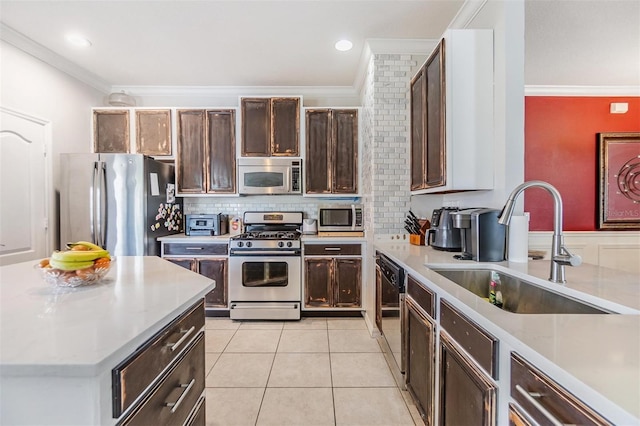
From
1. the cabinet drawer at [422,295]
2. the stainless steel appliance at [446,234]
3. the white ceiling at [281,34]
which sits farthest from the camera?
the white ceiling at [281,34]

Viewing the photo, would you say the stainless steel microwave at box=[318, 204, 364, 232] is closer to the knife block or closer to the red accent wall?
the knife block

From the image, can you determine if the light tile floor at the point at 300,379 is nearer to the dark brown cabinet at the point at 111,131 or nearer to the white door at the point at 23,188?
the white door at the point at 23,188

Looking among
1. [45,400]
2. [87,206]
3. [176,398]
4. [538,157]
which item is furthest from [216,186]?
[538,157]

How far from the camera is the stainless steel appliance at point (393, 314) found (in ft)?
6.42

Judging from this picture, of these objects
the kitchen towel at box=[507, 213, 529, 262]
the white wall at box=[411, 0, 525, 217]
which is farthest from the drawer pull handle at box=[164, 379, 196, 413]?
the white wall at box=[411, 0, 525, 217]

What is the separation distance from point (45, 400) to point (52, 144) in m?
3.45

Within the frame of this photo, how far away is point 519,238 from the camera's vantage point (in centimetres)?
179

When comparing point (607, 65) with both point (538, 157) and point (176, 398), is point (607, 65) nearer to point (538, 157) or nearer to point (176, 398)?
point (538, 157)

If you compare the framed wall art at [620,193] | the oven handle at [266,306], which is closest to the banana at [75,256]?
the oven handle at [266,306]

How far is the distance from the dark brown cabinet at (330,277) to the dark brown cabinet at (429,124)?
1161 millimetres

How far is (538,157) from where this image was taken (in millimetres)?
3689

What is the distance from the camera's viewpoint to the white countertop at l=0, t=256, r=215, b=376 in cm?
65

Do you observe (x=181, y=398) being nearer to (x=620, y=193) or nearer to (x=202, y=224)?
(x=202, y=224)

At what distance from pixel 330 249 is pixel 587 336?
263cm
